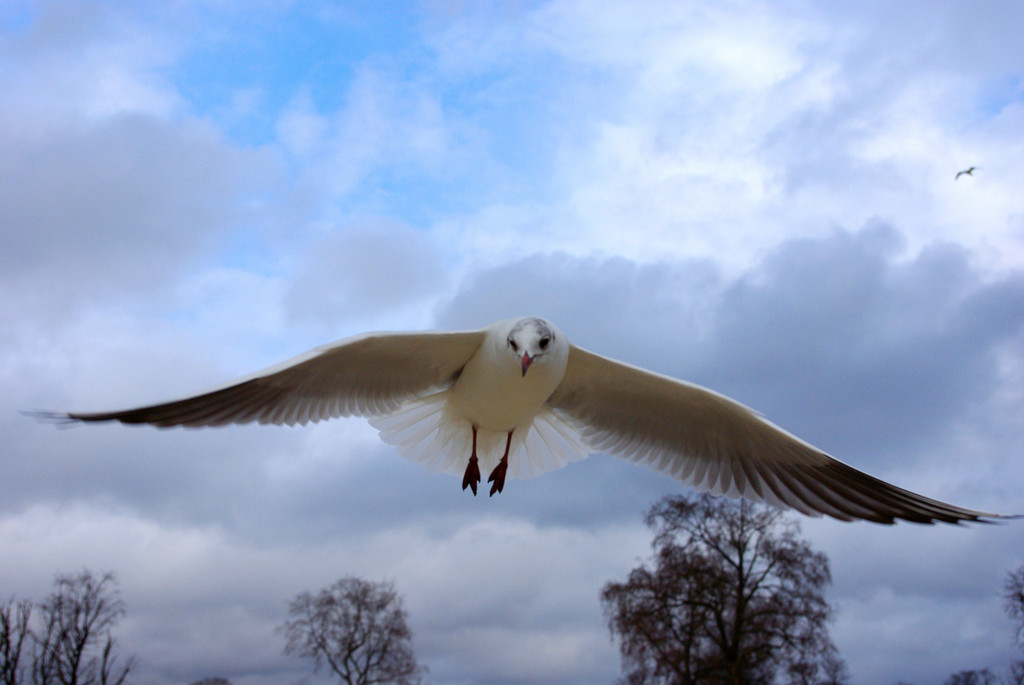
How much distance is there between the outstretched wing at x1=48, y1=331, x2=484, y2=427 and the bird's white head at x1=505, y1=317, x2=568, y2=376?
53 centimetres

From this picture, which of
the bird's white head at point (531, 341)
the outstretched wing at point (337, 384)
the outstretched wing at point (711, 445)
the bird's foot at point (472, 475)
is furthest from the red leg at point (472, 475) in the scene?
the bird's white head at point (531, 341)

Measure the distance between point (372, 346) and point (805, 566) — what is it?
16.2 meters

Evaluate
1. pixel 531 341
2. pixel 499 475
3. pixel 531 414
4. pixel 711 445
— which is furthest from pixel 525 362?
pixel 711 445

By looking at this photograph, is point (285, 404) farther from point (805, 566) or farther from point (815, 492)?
point (805, 566)

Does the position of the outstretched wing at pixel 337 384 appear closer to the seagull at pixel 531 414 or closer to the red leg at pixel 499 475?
the seagull at pixel 531 414

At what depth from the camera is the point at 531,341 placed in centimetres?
577

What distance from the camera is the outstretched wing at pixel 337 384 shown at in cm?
587

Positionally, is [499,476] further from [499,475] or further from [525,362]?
[525,362]

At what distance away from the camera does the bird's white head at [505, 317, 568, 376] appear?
5766 mm

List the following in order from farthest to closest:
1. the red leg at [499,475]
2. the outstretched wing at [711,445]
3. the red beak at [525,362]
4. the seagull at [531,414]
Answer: the red leg at [499,475] < the outstretched wing at [711,445] < the seagull at [531,414] < the red beak at [525,362]

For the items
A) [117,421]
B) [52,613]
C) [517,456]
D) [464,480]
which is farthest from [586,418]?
[52,613]

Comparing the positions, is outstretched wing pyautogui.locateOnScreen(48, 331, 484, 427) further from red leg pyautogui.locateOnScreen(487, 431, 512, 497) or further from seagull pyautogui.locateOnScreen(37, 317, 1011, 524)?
red leg pyautogui.locateOnScreen(487, 431, 512, 497)

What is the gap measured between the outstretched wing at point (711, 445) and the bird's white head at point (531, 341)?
2.21ft

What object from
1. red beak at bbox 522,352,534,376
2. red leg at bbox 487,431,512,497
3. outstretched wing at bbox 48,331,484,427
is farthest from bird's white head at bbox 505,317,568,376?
red leg at bbox 487,431,512,497
